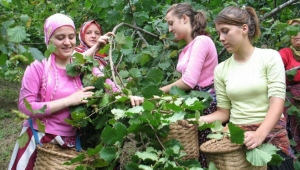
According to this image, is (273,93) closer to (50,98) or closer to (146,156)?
(146,156)

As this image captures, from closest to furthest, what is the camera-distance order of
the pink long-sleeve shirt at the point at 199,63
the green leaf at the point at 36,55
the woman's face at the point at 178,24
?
the green leaf at the point at 36,55, the pink long-sleeve shirt at the point at 199,63, the woman's face at the point at 178,24

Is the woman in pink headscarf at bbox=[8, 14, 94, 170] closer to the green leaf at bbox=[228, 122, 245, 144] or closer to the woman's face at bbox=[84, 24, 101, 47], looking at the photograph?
the green leaf at bbox=[228, 122, 245, 144]

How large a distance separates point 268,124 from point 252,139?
18cm

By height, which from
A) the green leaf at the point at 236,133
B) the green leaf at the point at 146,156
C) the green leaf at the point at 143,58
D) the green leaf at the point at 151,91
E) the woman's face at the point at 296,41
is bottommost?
the green leaf at the point at 146,156

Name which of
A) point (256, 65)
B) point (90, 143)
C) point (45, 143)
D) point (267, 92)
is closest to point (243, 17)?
point (256, 65)

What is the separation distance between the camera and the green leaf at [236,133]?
1770 millimetres

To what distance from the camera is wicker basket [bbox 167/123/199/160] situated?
1.89 metres

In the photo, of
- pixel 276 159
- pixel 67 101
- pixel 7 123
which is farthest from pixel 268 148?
pixel 7 123

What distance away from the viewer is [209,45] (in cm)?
256

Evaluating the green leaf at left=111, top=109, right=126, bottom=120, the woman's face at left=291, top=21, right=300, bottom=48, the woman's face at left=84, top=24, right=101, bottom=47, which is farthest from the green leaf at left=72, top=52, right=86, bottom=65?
the woman's face at left=291, top=21, right=300, bottom=48

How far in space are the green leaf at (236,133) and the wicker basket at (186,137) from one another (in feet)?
0.71

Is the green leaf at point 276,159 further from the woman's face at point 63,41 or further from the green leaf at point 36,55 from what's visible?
the woman's face at point 63,41

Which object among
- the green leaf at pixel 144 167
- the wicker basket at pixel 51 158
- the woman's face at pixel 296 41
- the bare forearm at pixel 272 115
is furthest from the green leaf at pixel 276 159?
the woman's face at pixel 296 41

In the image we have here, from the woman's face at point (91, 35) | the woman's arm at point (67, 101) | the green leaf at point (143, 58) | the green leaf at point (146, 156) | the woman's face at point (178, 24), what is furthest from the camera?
the woman's face at point (91, 35)
